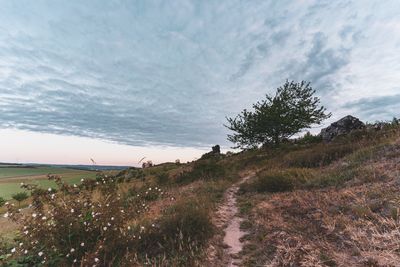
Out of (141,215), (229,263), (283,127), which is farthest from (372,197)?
(283,127)

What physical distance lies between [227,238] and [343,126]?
20.2 metres

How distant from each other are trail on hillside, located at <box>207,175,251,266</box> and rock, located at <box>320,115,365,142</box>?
1710cm

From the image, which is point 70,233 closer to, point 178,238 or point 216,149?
point 178,238

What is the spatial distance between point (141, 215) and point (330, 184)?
20.4 ft

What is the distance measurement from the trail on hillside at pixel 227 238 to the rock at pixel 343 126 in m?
17.1

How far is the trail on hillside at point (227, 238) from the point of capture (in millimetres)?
4273

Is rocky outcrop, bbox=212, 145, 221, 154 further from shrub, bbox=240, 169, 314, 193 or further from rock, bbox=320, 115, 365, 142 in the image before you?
shrub, bbox=240, 169, 314, 193

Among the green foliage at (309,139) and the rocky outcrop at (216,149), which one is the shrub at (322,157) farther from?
the rocky outcrop at (216,149)

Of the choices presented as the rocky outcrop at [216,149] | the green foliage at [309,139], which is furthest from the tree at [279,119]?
the rocky outcrop at [216,149]

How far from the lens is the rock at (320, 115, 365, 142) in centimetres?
2056

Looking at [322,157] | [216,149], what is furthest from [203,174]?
[216,149]

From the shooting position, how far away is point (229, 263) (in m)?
4.17

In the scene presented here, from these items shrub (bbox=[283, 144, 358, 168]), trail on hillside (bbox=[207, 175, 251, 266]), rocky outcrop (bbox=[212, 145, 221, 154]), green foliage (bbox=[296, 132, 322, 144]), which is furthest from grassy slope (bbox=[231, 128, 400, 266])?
rocky outcrop (bbox=[212, 145, 221, 154])

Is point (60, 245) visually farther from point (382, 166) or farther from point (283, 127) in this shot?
point (283, 127)
